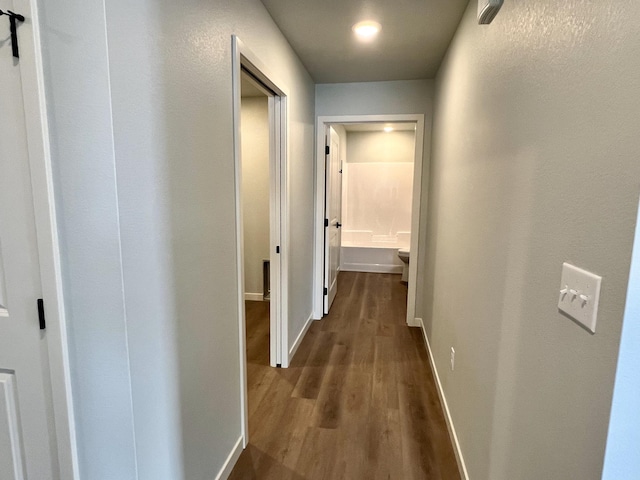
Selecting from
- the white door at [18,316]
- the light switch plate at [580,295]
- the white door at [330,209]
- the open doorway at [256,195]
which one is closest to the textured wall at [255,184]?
the open doorway at [256,195]

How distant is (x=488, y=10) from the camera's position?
1.37 m

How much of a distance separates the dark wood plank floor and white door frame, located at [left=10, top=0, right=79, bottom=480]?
967 mm

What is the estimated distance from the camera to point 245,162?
14.0 feet

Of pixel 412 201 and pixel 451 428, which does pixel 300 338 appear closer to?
pixel 451 428

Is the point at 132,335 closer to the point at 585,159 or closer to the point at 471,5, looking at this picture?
the point at 585,159

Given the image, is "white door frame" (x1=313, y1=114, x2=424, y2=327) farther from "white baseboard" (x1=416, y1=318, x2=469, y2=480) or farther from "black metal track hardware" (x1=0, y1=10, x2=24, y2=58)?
"black metal track hardware" (x1=0, y1=10, x2=24, y2=58)

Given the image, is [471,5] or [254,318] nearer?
[471,5]

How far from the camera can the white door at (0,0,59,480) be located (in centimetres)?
97

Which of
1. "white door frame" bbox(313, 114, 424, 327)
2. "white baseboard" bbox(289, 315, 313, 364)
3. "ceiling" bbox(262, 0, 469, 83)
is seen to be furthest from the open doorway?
"ceiling" bbox(262, 0, 469, 83)

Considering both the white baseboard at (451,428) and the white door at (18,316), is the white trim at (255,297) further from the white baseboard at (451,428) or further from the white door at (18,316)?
the white door at (18,316)

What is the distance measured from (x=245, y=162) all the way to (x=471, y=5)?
118 inches

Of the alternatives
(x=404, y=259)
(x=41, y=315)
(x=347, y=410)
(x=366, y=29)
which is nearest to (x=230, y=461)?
(x=347, y=410)

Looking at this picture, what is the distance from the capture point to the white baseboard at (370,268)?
19.3ft

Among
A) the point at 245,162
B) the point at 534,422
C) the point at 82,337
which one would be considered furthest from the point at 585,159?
the point at 245,162
